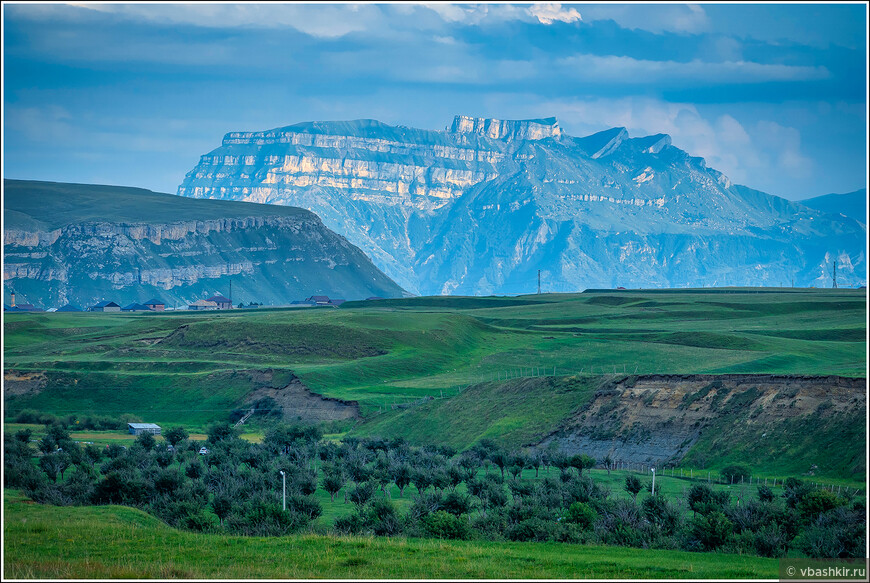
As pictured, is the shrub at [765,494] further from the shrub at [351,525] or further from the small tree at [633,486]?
the shrub at [351,525]

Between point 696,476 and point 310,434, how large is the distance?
37509mm

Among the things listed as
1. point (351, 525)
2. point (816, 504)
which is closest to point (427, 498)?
point (351, 525)

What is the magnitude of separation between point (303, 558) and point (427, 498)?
73.2 ft

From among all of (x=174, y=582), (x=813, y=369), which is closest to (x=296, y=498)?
(x=174, y=582)

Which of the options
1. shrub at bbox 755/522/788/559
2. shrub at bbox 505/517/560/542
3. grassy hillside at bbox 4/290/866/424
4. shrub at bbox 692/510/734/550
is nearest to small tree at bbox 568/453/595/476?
grassy hillside at bbox 4/290/866/424

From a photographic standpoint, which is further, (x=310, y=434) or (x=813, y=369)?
(x=813, y=369)

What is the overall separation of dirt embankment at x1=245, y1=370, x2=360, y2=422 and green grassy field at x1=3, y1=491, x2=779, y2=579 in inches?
2838

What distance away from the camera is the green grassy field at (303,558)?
3409 centimetres

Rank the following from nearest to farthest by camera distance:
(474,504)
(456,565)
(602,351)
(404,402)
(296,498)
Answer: (456,565) < (296,498) < (474,504) < (404,402) < (602,351)

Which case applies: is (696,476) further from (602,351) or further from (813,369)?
(602,351)

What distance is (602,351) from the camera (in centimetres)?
14450

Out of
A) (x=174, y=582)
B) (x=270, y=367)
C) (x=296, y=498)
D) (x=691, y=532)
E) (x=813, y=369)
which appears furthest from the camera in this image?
(x=270, y=367)

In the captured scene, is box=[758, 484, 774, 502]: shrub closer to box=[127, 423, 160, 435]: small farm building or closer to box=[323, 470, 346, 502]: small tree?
box=[323, 470, 346, 502]: small tree

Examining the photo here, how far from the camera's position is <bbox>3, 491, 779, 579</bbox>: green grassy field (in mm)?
34094
